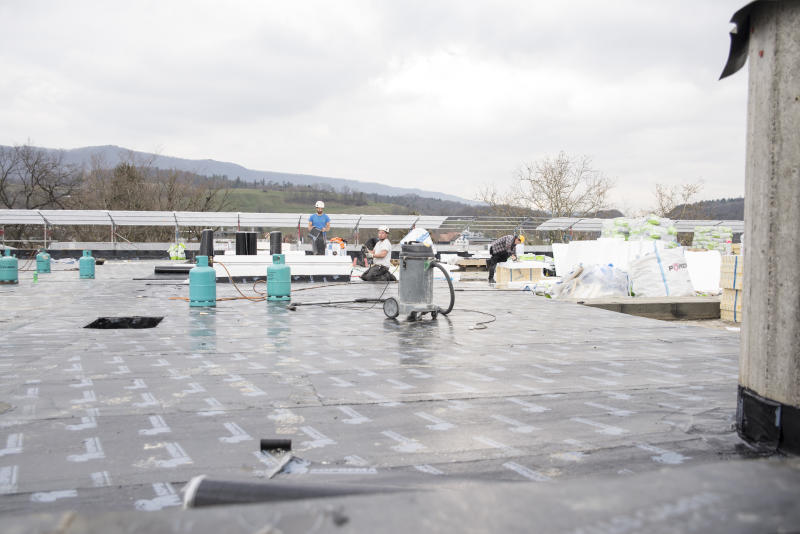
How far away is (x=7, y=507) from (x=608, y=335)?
16.6 ft

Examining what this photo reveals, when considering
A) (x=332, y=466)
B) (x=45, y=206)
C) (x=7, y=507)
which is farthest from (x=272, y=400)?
(x=45, y=206)

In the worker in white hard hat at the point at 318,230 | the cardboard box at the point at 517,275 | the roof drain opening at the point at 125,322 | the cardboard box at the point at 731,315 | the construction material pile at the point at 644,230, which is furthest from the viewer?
the worker in white hard hat at the point at 318,230

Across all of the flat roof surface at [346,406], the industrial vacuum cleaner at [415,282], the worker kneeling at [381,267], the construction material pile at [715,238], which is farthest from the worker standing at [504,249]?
the flat roof surface at [346,406]

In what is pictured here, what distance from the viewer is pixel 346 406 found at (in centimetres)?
296

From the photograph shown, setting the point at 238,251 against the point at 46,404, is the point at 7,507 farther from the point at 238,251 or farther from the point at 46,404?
the point at 238,251

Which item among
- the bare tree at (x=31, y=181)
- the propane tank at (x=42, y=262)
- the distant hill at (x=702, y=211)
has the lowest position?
the propane tank at (x=42, y=262)

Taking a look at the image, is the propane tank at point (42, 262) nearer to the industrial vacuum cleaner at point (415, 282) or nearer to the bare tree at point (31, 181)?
the industrial vacuum cleaner at point (415, 282)

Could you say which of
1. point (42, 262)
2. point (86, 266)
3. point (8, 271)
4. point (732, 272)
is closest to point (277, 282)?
point (8, 271)

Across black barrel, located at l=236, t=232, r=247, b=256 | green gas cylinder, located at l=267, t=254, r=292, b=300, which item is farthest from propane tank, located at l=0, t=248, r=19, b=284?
green gas cylinder, located at l=267, t=254, r=292, b=300

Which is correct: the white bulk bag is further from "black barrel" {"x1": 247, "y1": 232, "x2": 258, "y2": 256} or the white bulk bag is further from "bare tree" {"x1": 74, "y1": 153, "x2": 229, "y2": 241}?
"bare tree" {"x1": 74, "y1": 153, "x2": 229, "y2": 241}

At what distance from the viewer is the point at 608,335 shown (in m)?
5.72

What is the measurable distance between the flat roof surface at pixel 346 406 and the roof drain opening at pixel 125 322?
0.58ft

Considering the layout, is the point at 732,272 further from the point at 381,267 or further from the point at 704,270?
the point at 381,267

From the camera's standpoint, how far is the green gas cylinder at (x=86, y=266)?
1200 centimetres
